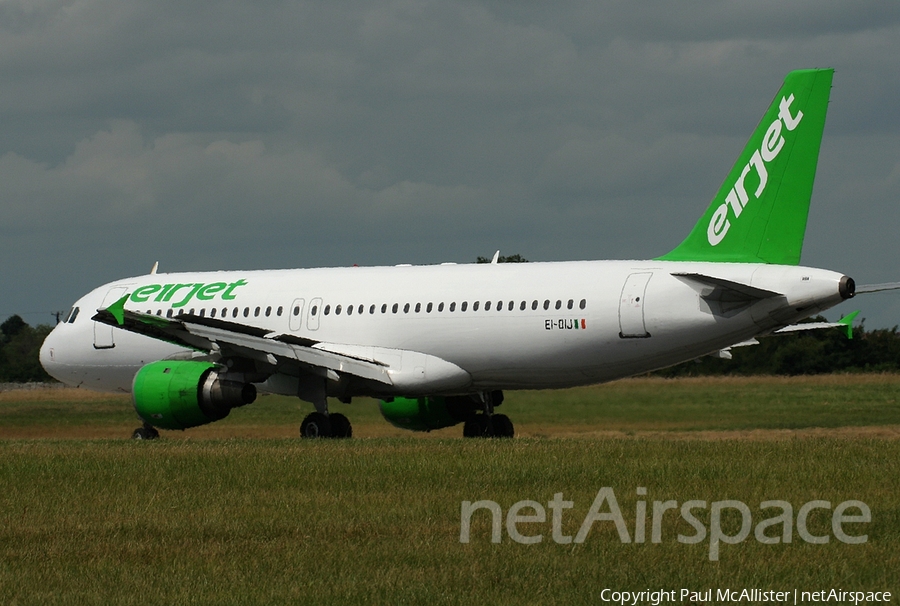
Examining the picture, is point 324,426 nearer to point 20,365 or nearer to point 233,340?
point 233,340

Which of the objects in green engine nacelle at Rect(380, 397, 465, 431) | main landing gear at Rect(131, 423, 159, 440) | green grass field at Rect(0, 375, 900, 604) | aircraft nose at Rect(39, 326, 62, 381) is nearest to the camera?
green grass field at Rect(0, 375, 900, 604)

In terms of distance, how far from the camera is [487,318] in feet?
82.6

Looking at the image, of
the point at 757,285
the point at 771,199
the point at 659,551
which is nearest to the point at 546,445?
the point at 757,285

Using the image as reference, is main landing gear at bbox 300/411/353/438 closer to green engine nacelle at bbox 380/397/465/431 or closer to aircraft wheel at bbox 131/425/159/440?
green engine nacelle at bbox 380/397/465/431

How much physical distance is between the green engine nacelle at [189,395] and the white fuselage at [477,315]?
1.38 meters

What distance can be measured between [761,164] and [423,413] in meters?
8.85

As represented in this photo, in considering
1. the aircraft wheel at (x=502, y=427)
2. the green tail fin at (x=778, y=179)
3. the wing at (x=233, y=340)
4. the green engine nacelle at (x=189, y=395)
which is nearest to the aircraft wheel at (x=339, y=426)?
the wing at (x=233, y=340)

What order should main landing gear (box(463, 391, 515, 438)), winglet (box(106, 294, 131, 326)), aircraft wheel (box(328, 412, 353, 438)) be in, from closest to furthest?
winglet (box(106, 294, 131, 326)) → aircraft wheel (box(328, 412, 353, 438)) → main landing gear (box(463, 391, 515, 438))

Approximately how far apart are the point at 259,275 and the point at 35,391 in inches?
780

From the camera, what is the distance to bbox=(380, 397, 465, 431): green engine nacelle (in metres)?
28.5

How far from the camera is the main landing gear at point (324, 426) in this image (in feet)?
83.8

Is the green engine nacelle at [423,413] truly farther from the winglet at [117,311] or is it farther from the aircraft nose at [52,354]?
the aircraft nose at [52,354]

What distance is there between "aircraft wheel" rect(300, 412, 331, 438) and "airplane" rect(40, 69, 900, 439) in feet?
0.14

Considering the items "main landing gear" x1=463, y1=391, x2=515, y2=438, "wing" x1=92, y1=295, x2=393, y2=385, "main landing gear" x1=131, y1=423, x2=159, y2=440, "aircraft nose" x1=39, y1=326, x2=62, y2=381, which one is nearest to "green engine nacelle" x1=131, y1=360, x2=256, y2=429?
"wing" x1=92, y1=295, x2=393, y2=385
